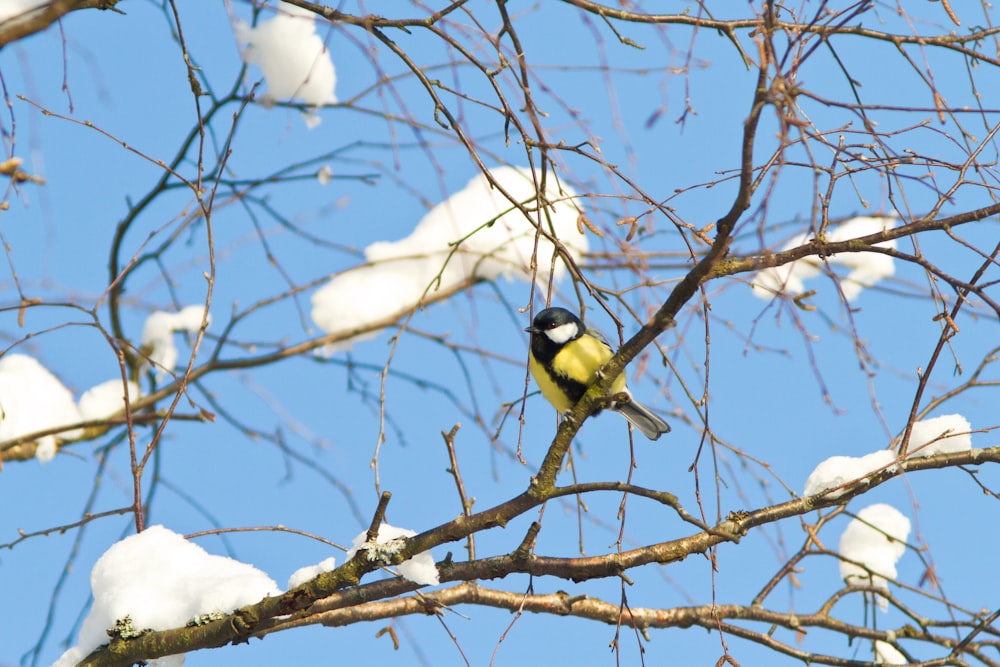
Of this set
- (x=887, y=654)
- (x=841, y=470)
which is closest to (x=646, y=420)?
(x=841, y=470)

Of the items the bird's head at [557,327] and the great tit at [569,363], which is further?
the bird's head at [557,327]

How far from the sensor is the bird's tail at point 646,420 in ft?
10.5

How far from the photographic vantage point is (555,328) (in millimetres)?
3443

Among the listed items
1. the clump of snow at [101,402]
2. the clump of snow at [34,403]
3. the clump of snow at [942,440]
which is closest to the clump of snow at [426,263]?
the clump of snow at [101,402]

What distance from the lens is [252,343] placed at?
4355mm

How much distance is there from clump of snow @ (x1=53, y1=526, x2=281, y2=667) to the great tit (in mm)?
1307

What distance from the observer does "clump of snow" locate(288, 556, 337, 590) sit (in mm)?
2242

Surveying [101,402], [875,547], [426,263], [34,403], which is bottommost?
[875,547]

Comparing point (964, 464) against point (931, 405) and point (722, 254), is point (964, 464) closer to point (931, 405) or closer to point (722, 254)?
point (931, 405)

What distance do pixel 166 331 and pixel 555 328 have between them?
1967 mm

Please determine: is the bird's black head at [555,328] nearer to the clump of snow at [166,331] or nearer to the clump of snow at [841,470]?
the clump of snow at [841,470]

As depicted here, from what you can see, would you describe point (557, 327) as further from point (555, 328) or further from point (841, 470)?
point (841, 470)

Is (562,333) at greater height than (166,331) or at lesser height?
lesser

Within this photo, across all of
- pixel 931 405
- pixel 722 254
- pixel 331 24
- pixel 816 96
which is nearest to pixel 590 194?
pixel 722 254
